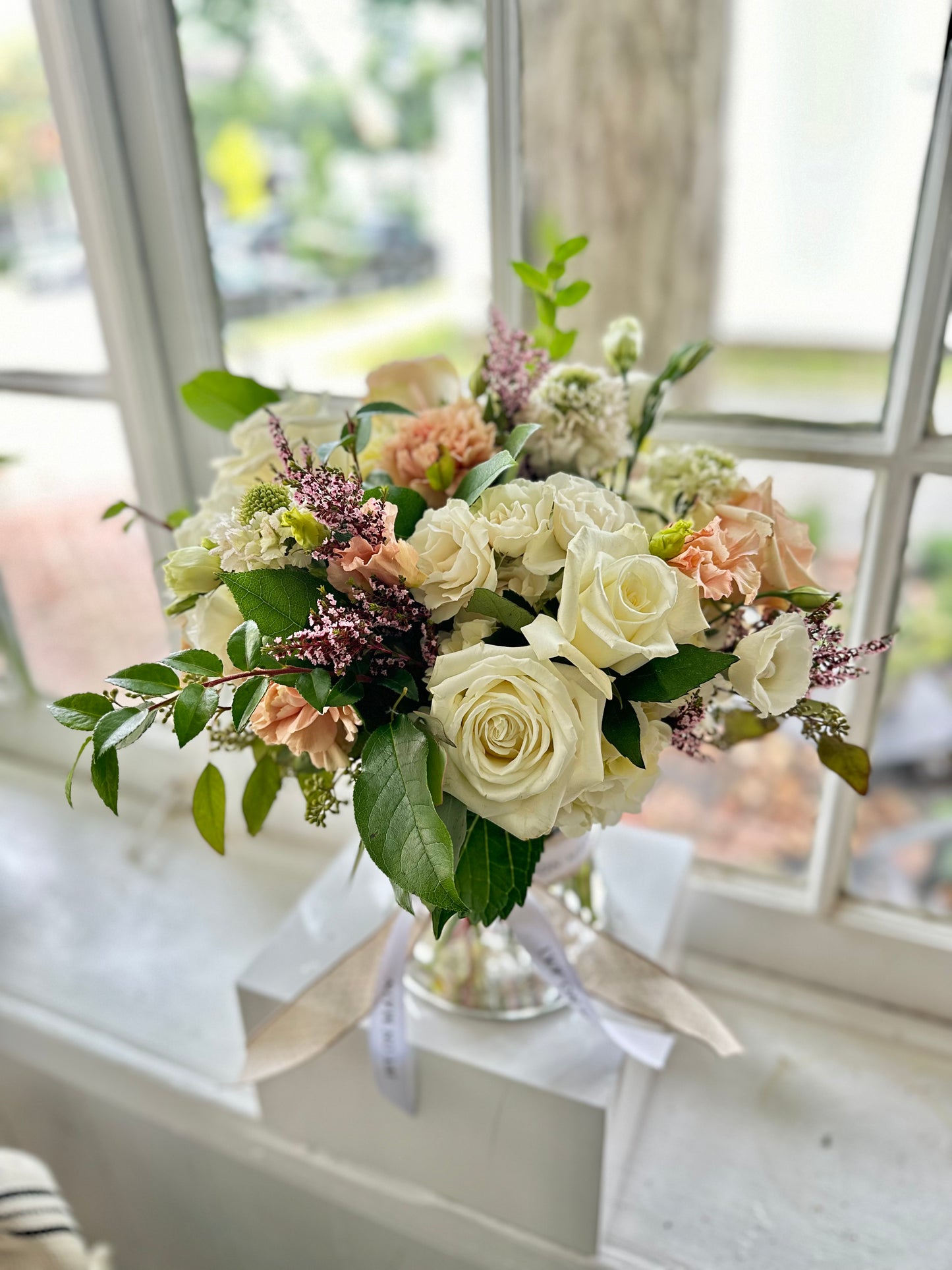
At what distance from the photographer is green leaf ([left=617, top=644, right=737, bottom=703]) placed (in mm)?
479

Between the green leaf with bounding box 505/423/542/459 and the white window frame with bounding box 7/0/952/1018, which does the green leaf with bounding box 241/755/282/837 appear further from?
the white window frame with bounding box 7/0/952/1018

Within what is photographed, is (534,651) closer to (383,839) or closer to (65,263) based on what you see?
(383,839)

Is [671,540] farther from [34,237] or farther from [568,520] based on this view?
[34,237]

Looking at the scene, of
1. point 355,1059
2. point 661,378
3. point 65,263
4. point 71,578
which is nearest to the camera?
point 661,378

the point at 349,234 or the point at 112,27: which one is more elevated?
the point at 112,27

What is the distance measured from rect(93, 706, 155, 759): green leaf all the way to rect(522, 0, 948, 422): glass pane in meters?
1.09

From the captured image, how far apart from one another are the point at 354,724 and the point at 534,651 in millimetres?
114

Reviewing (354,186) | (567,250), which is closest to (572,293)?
(567,250)

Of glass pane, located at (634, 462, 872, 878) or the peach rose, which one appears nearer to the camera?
the peach rose

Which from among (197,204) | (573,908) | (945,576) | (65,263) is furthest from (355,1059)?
(945,576)

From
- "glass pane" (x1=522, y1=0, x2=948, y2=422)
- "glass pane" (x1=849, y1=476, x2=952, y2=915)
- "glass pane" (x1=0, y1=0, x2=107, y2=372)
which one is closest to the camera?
"glass pane" (x1=0, y1=0, x2=107, y2=372)

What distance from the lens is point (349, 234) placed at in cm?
362

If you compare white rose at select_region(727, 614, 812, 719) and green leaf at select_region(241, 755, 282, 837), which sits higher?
white rose at select_region(727, 614, 812, 719)

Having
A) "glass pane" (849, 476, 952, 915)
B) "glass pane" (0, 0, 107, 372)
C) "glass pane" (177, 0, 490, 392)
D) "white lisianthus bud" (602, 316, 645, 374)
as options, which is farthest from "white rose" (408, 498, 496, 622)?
"glass pane" (177, 0, 490, 392)
